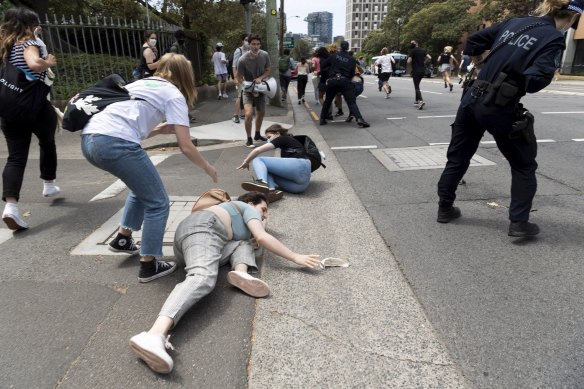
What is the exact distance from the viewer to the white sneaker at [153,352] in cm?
186

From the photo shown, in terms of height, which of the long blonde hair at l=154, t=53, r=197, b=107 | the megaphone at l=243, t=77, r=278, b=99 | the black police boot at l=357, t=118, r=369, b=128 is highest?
the long blonde hair at l=154, t=53, r=197, b=107

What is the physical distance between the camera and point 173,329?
87.4 inches

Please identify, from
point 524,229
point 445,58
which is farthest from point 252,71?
point 445,58

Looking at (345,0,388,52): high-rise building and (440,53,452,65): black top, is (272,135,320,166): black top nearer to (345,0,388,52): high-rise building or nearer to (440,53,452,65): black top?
(440,53,452,65): black top

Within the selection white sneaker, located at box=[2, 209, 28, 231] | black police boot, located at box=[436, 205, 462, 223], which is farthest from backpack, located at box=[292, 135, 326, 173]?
white sneaker, located at box=[2, 209, 28, 231]

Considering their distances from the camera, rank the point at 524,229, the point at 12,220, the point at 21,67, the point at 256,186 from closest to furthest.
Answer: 1. the point at 524,229
2. the point at 12,220
3. the point at 21,67
4. the point at 256,186

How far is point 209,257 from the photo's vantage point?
2.45 metres

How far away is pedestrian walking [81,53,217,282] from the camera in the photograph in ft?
8.13

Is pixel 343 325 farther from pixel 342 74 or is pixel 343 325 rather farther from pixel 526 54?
pixel 342 74

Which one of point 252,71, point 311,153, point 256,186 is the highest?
point 252,71

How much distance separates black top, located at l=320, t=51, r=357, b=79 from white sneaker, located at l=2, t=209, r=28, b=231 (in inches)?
275

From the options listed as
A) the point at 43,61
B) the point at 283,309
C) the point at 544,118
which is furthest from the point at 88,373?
the point at 544,118

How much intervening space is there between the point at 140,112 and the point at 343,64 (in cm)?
704

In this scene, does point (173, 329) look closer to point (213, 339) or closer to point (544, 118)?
point (213, 339)
